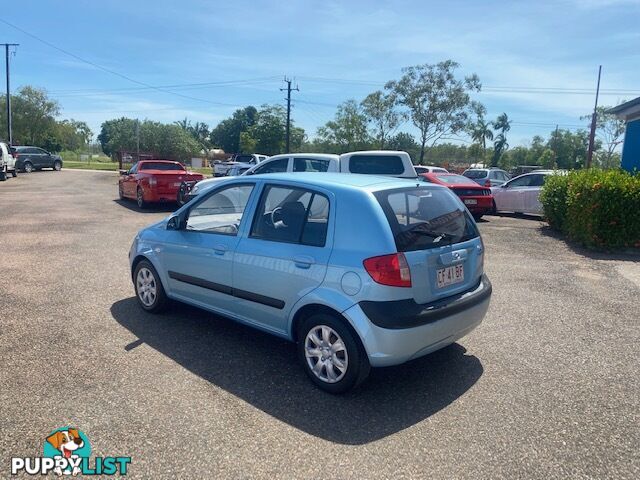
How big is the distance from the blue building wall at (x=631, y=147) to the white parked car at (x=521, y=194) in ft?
7.86

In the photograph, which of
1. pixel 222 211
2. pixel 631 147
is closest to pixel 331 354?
pixel 222 211

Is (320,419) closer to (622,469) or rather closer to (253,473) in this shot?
(253,473)

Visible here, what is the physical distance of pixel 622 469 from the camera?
284 cm

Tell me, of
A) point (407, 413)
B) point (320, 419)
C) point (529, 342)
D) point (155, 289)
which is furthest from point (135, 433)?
point (529, 342)

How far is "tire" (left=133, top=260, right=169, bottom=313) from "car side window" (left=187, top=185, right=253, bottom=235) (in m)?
0.77

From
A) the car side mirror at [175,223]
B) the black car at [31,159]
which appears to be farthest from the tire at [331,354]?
the black car at [31,159]

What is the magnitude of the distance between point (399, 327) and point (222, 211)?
2.27 meters

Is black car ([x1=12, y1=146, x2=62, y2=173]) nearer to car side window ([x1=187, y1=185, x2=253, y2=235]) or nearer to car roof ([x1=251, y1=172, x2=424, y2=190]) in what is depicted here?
car side window ([x1=187, y1=185, x2=253, y2=235])

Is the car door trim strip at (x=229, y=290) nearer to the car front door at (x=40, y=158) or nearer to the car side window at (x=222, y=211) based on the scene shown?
the car side window at (x=222, y=211)

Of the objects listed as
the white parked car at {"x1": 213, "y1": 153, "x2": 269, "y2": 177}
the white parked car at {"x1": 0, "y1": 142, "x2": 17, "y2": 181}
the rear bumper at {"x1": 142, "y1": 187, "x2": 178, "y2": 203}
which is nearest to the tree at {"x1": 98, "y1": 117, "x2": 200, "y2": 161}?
the white parked car at {"x1": 213, "y1": 153, "x2": 269, "y2": 177}

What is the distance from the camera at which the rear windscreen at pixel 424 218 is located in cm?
358

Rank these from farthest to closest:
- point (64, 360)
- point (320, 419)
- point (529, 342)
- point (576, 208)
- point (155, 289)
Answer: point (576, 208)
point (155, 289)
point (529, 342)
point (64, 360)
point (320, 419)

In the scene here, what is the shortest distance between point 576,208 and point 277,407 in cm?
903

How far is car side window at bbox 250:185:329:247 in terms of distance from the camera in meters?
3.82
